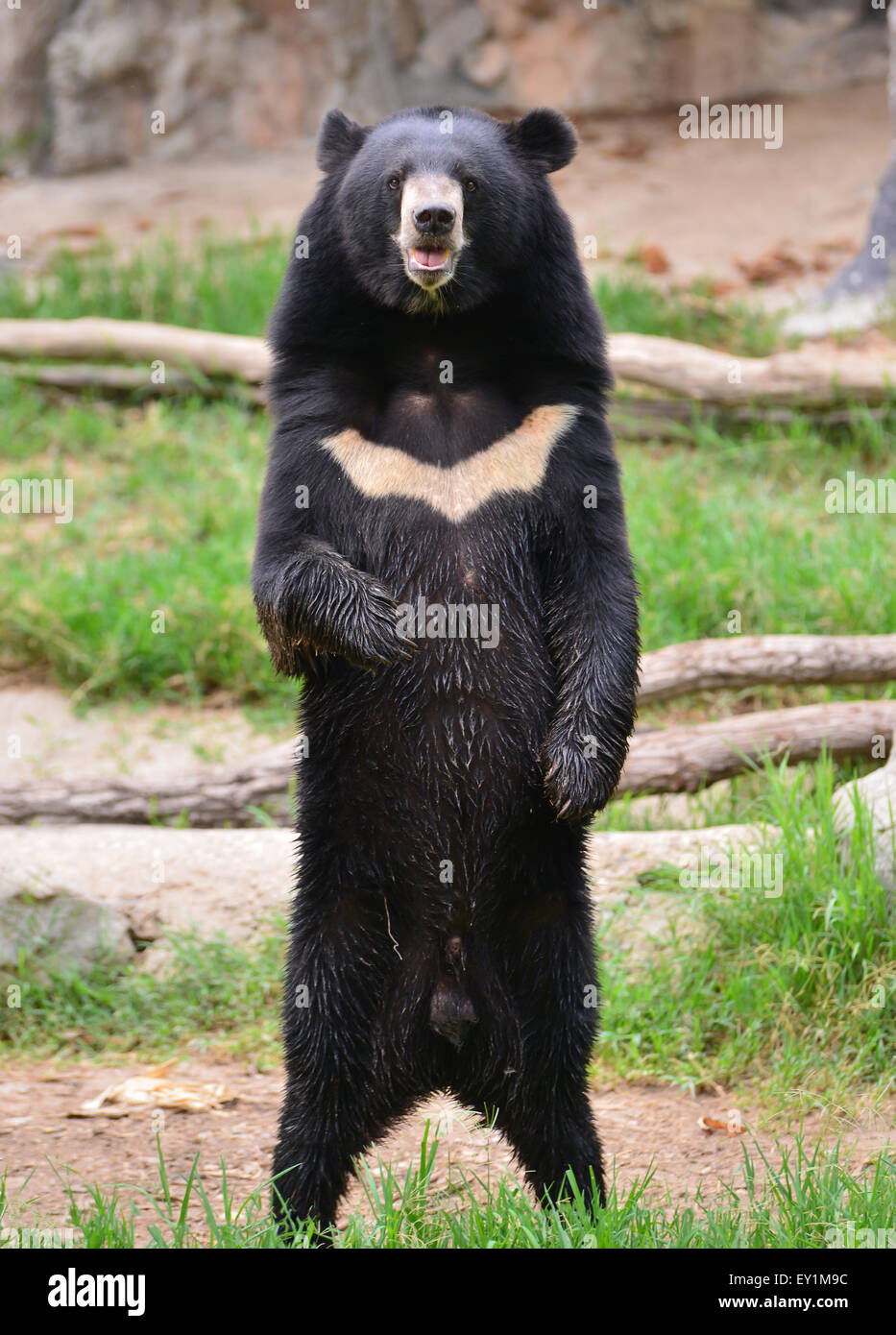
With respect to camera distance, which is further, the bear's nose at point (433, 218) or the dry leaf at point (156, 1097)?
the dry leaf at point (156, 1097)

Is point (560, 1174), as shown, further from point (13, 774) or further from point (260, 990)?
point (13, 774)

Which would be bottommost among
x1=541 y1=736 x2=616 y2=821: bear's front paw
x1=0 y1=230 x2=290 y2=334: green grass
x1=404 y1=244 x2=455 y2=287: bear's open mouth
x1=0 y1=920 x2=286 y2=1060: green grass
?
x1=0 y1=920 x2=286 y2=1060: green grass

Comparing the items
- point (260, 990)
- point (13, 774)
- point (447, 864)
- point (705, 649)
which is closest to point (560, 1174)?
point (447, 864)

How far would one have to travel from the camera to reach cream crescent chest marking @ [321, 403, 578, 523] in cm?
302

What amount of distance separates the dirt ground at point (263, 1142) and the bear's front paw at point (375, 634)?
3.84 ft

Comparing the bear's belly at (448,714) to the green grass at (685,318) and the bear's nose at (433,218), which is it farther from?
the green grass at (685,318)

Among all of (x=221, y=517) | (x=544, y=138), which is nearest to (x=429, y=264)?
(x=544, y=138)

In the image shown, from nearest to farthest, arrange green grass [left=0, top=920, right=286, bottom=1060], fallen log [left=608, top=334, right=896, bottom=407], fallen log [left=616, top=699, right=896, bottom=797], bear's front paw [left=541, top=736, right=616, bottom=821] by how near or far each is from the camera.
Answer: bear's front paw [left=541, top=736, right=616, bottom=821] < green grass [left=0, top=920, right=286, bottom=1060] < fallen log [left=616, top=699, right=896, bottom=797] < fallen log [left=608, top=334, right=896, bottom=407]

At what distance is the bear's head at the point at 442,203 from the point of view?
296 cm

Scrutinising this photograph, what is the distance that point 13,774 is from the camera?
5.82 metres

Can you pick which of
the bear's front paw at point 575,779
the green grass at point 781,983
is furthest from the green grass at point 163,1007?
the bear's front paw at point 575,779

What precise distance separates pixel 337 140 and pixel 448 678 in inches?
45.8

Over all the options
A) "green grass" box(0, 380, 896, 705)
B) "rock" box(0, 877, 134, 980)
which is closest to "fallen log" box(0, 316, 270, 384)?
"green grass" box(0, 380, 896, 705)

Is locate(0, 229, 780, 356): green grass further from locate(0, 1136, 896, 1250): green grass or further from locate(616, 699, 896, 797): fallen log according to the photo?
locate(0, 1136, 896, 1250): green grass
